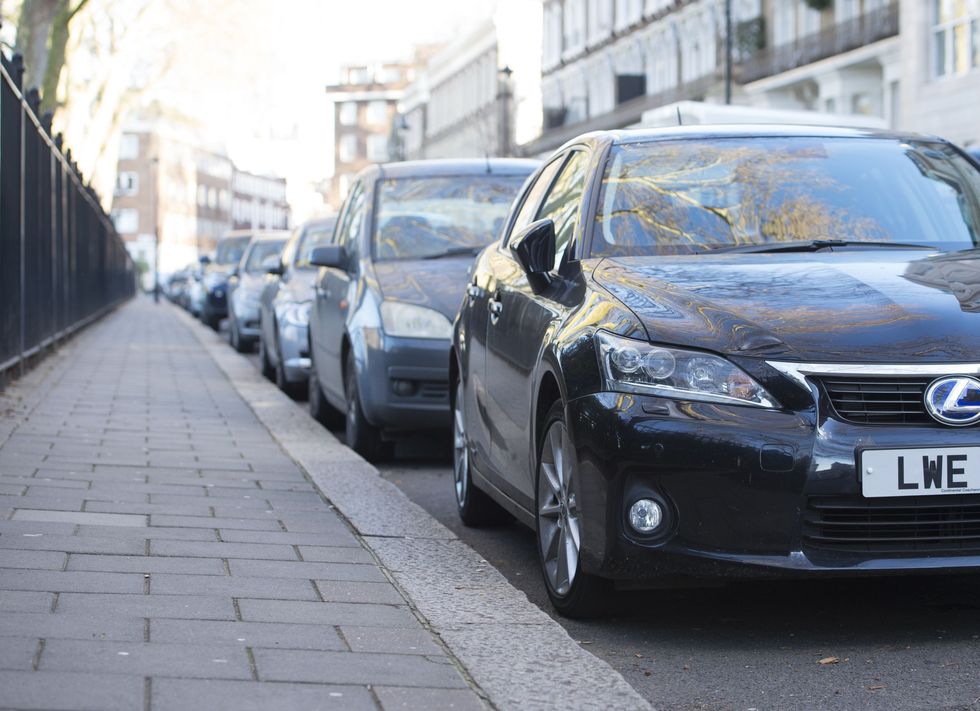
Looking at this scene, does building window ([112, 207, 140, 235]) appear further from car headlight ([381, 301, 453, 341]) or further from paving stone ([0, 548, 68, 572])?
paving stone ([0, 548, 68, 572])

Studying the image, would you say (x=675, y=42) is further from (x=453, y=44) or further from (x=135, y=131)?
(x=135, y=131)

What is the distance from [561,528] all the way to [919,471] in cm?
117

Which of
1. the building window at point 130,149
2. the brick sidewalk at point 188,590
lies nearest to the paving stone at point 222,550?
the brick sidewalk at point 188,590

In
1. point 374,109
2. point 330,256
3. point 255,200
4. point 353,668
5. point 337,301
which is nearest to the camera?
point 353,668

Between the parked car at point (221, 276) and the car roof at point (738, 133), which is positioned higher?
the car roof at point (738, 133)

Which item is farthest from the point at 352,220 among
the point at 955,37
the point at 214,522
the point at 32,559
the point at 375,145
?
the point at 375,145

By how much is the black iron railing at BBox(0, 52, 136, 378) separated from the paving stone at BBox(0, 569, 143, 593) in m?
7.13

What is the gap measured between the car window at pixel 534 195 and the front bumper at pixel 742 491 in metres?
2.11

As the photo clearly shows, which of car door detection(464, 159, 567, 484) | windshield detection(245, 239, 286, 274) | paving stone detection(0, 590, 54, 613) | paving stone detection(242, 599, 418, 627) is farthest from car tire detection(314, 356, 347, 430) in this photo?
windshield detection(245, 239, 286, 274)

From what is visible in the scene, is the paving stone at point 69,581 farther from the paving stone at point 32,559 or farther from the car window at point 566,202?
the car window at point 566,202

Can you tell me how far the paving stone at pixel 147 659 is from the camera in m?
4.11

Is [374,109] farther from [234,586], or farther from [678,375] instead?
[678,375]

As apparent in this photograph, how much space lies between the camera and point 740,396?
15.6ft

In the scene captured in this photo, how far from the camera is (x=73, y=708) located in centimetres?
372
